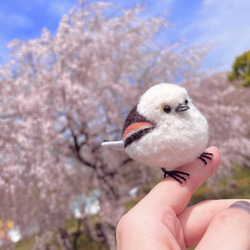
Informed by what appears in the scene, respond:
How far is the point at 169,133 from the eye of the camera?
1.07 metres

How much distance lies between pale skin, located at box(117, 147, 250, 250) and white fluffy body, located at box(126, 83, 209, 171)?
0.12 m

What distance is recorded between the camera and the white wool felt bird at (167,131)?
107 cm

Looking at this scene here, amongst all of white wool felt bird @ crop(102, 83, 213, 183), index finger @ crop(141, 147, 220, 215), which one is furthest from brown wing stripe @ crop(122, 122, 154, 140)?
index finger @ crop(141, 147, 220, 215)

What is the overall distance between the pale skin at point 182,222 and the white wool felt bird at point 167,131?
0.09 metres

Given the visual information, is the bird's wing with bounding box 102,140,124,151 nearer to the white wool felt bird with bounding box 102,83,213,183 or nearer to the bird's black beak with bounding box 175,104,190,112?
the white wool felt bird with bounding box 102,83,213,183

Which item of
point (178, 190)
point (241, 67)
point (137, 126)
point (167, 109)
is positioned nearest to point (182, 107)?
point (167, 109)

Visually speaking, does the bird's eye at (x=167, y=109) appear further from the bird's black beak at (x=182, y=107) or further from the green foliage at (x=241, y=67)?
the green foliage at (x=241, y=67)

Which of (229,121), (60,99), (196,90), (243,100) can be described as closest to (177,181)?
(60,99)

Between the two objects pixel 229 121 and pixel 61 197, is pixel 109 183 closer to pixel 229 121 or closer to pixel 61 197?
pixel 61 197

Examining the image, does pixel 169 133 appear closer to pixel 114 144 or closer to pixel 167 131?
pixel 167 131

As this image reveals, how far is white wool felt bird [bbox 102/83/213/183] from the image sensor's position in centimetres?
107

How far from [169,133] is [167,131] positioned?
1 centimetres

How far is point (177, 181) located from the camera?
43.8 inches

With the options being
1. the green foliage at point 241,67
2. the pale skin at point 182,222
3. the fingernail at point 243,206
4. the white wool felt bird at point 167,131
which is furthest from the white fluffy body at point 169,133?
the green foliage at point 241,67
